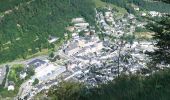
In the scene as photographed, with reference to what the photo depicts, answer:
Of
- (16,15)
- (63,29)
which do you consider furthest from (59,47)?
(16,15)

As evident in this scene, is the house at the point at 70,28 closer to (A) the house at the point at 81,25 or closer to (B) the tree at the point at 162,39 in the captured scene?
(A) the house at the point at 81,25

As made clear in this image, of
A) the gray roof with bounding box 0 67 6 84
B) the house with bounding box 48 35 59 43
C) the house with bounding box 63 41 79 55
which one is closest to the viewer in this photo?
the gray roof with bounding box 0 67 6 84

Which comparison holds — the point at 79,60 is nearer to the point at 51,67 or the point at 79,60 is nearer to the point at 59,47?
the point at 51,67

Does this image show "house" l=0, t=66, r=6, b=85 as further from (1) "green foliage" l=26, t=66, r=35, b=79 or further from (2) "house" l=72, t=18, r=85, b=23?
(2) "house" l=72, t=18, r=85, b=23

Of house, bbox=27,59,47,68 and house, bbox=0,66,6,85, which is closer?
house, bbox=0,66,6,85

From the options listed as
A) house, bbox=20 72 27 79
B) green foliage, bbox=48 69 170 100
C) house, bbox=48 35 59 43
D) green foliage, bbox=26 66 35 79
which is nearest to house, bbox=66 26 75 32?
house, bbox=48 35 59 43

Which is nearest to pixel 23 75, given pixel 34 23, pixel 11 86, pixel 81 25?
pixel 11 86

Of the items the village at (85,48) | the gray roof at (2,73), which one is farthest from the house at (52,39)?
the gray roof at (2,73)

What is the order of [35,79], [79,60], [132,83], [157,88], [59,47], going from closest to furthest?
[157,88]
[132,83]
[35,79]
[79,60]
[59,47]
